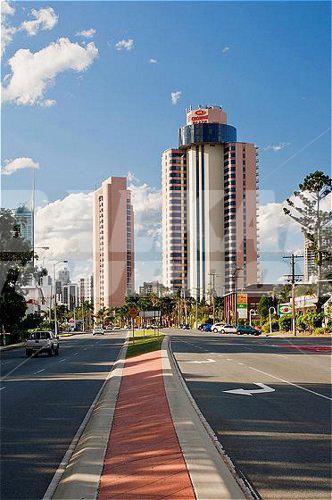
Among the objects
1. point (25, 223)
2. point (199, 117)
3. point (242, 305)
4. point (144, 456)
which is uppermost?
point (199, 117)

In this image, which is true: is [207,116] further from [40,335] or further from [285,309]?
[40,335]

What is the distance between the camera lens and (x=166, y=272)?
171 meters

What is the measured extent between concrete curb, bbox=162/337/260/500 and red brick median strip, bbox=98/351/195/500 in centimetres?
12

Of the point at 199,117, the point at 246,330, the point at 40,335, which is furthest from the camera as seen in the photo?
the point at 199,117

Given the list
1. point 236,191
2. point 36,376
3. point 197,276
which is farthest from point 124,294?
point 36,376

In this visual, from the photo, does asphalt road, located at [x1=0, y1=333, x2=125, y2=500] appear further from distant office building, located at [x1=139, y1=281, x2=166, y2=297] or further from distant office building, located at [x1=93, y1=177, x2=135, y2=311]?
distant office building, located at [x1=139, y1=281, x2=166, y2=297]

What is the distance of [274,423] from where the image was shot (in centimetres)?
1288

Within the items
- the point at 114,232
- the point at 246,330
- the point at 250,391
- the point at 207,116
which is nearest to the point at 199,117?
the point at 207,116

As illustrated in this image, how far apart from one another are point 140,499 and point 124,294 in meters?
148

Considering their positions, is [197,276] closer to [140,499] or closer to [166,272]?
[166,272]

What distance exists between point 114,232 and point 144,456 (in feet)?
253

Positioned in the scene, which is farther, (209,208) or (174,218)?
(174,218)

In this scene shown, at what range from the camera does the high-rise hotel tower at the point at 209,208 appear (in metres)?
109

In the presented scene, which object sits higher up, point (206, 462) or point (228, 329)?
point (206, 462)
